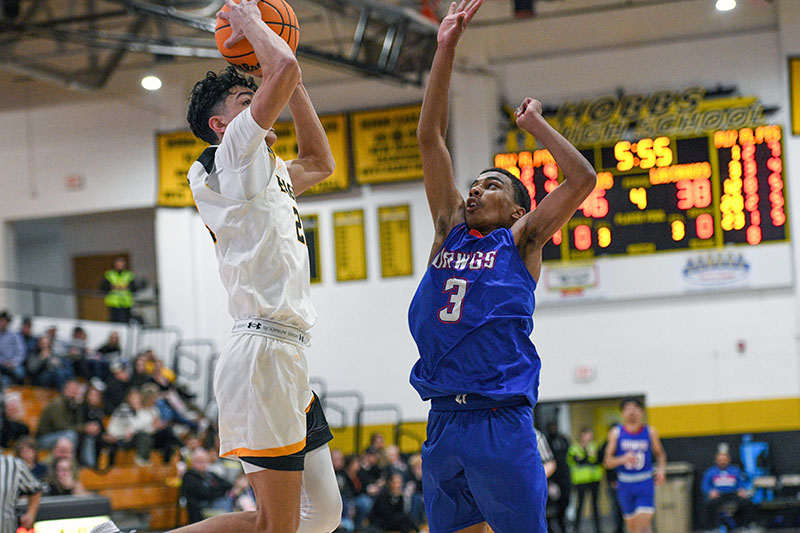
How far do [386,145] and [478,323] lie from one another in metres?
11.5

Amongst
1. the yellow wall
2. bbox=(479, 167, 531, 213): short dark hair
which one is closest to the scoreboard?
the yellow wall

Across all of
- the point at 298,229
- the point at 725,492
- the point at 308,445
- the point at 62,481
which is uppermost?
the point at 298,229

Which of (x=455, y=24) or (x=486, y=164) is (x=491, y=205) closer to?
(x=455, y=24)

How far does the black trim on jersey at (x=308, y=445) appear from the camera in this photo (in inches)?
126

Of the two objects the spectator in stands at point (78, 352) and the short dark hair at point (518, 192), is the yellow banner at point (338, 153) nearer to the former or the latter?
the spectator in stands at point (78, 352)

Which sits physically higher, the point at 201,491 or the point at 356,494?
the point at 201,491

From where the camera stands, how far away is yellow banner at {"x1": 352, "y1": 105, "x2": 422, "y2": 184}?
48.0 feet

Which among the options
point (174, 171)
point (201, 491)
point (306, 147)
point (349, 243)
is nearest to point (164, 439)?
point (201, 491)

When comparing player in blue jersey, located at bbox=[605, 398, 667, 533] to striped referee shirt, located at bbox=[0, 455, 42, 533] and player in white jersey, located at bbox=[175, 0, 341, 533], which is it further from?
player in white jersey, located at bbox=[175, 0, 341, 533]

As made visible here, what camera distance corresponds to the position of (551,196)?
11.7 ft

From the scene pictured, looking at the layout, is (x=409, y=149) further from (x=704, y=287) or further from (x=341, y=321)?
(x=704, y=287)

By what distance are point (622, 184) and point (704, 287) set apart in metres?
2.11

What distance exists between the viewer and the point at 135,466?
40.7 ft

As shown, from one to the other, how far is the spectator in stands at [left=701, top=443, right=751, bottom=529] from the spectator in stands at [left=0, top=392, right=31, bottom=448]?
8417 mm
